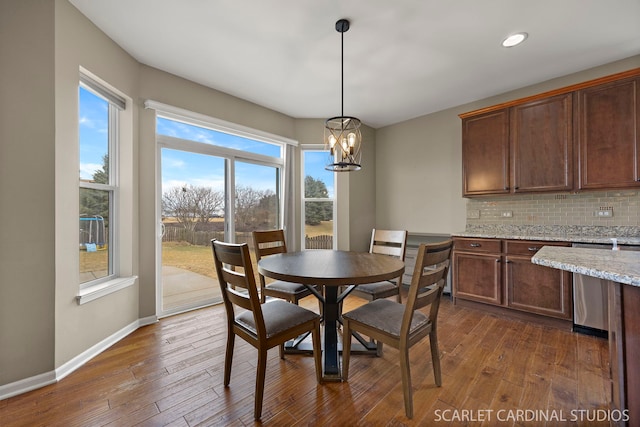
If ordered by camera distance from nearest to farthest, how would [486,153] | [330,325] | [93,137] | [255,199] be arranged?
[330,325] < [93,137] < [486,153] < [255,199]

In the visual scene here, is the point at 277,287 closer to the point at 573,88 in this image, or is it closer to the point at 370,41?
the point at 370,41

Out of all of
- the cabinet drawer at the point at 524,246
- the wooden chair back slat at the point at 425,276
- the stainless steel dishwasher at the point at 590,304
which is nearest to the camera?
the wooden chair back slat at the point at 425,276

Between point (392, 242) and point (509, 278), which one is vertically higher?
point (392, 242)

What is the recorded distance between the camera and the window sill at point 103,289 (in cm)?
207

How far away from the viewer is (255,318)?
4.80 ft

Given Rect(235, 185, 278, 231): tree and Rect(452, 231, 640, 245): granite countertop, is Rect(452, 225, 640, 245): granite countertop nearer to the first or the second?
Rect(452, 231, 640, 245): granite countertop

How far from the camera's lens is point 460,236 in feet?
10.7

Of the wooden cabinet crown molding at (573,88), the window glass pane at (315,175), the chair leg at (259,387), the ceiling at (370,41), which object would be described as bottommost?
the chair leg at (259,387)

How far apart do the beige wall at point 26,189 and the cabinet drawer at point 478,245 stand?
3.87m

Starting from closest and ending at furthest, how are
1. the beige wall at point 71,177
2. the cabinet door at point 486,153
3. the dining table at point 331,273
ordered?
1. the dining table at point 331,273
2. the beige wall at point 71,177
3. the cabinet door at point 486,153

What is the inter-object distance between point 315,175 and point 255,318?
10.1 feet

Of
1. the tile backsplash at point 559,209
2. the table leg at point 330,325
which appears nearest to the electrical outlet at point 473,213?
the tile backsplash at point 559,209

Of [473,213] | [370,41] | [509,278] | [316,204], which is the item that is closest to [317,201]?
[316,204]

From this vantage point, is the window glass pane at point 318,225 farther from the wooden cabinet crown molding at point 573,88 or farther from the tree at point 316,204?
the wooden cabinet crown molding at point 573,88
